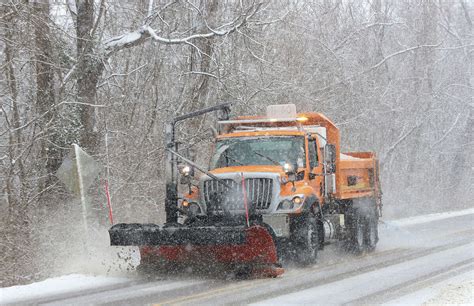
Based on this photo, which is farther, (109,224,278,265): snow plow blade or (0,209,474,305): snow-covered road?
(109,224,278,265): snow plow blade

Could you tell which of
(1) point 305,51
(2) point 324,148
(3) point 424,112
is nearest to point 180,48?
(1) point 305,51

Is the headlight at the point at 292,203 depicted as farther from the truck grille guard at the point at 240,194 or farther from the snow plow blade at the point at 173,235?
the snow plow blade at the point at 173,235

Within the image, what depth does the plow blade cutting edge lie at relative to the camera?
10789mm

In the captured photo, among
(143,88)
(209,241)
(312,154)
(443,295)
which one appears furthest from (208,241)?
(143,88)

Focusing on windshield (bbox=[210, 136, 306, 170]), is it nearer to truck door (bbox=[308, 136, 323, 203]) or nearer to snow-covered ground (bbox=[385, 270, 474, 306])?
truck door (bbox=[308, 136, 323, 203])

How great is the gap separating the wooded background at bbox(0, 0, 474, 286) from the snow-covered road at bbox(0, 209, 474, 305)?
2.49 m

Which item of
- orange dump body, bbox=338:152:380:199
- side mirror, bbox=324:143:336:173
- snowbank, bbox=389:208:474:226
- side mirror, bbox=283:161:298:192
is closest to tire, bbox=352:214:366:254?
orange dump body, bbox=338:152:380:199

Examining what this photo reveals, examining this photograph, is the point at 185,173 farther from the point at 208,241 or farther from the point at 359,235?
the point at 359,235

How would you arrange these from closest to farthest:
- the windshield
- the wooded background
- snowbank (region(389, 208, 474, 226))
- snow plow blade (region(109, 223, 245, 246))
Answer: snow plow blade (region(109, 223, 245, 246))
the windshield
the wooded background
snowbank (region(389, 208, 474, 226))

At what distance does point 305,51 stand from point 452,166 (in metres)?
17.7

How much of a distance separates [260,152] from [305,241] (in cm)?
186

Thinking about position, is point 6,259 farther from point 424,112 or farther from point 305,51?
point 424,112

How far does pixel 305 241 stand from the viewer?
1232cm

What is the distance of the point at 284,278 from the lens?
37.1 feet
